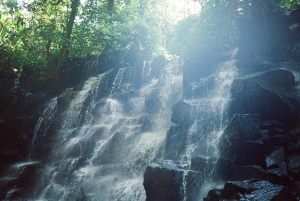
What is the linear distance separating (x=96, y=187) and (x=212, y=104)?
693 cm

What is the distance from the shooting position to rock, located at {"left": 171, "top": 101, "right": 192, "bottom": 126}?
12109 mm

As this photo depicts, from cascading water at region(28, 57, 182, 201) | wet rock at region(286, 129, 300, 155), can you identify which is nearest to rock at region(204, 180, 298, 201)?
wet rock at region(286, 129, 300, 155)

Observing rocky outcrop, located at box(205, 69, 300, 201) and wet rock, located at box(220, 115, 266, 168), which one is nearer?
rocky outcrop, located at box(205, 69, 300, 201)

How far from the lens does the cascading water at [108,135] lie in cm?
1078

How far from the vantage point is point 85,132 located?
618 inches

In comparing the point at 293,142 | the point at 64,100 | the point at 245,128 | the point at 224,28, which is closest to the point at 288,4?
the point at 224,28

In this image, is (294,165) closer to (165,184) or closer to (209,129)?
(209,129)

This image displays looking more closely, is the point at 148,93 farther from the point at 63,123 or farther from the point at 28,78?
the point at 28,78

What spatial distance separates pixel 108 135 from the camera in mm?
14312

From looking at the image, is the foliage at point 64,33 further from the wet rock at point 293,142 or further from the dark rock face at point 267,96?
the wet rock at point 293,142

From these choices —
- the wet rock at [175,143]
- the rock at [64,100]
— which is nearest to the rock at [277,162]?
the wet rock at [175,143]

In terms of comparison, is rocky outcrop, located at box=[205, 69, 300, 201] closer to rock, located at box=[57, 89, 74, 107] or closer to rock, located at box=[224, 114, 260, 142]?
rock, located at box=[224, 114, 260, 142]

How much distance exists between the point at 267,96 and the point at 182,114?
13.8ft

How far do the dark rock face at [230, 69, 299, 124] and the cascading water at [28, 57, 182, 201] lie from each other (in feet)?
14.7
